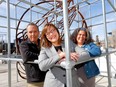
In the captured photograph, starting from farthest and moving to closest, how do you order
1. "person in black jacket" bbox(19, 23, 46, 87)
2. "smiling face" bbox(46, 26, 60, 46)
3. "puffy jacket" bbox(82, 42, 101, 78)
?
1. "person in black jacket" bbox(19, 23, 46, 87)
2. "puffy jacket" bbox(82, 42, 101, 78)
3. "smiling face" bbox(46, 26, 60, 46)

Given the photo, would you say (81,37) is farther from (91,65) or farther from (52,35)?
(52,35)

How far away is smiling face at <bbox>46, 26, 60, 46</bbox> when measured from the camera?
1264 mm

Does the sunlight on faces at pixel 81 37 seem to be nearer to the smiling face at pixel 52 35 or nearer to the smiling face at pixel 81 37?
the smiling face at pixel 81 37

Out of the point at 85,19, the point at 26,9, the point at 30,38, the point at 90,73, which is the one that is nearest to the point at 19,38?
the point at 26,9

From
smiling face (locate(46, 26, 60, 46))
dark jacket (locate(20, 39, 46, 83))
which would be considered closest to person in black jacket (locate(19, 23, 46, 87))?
dark jacket (locate(20, 39, 46, 83))

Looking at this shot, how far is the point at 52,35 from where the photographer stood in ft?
4.17

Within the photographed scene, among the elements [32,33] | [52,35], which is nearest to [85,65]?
[52,35]

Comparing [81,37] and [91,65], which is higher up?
[81,37]

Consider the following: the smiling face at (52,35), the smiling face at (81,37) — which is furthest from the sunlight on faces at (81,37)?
the smiling face at (52,35)

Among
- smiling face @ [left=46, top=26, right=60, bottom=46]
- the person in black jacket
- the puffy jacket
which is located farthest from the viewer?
the person in black jacket

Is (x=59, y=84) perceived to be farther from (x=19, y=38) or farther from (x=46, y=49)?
(x=19, y=38)

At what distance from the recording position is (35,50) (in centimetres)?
157

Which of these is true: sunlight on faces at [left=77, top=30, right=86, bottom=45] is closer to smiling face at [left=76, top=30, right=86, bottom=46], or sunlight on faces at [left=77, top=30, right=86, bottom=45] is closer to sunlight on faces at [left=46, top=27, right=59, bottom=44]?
smiling face at [left=76, top=30, right=86, bottom=46]

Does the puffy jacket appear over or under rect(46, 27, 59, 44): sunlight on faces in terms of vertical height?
under
